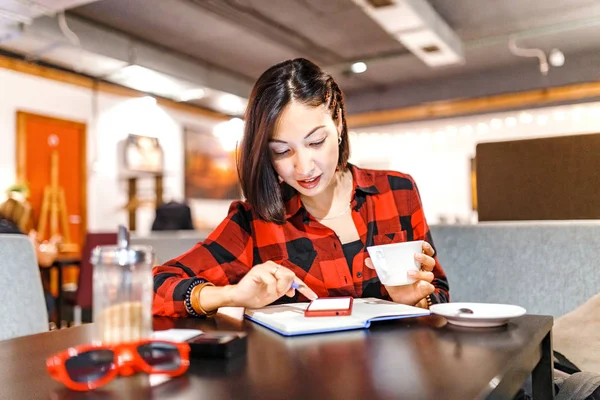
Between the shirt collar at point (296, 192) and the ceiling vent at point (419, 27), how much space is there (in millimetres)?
3084

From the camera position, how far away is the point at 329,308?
→ 1.00m

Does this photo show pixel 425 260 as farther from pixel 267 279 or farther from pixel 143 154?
pixel 143 154

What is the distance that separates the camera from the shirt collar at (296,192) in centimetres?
142

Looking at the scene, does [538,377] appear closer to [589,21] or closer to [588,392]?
[588,392]

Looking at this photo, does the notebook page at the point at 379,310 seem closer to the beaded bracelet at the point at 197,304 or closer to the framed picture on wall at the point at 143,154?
the beaded bracelet at the point at 197,304

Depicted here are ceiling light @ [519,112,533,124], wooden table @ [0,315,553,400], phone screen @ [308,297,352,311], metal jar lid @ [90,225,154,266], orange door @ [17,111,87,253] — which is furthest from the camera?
ceiling light @ [519,112,533,124]

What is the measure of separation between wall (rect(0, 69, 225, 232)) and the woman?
16.5ft

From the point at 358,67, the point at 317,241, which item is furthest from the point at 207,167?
the point at 317,241

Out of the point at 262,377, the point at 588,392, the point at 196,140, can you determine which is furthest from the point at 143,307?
the point at 196,140

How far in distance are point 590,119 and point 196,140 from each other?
18.8 ft

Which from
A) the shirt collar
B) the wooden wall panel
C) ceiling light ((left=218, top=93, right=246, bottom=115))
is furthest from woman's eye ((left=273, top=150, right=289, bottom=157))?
ceiling light ((left=218, top=93, right=246, bottom=115))

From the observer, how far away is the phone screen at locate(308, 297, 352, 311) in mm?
1000

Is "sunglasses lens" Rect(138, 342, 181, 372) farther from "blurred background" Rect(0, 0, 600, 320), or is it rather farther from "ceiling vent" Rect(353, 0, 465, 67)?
"ceiling vent" Rect(353, 0, 465, 67)

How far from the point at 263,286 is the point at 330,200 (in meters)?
0.51
